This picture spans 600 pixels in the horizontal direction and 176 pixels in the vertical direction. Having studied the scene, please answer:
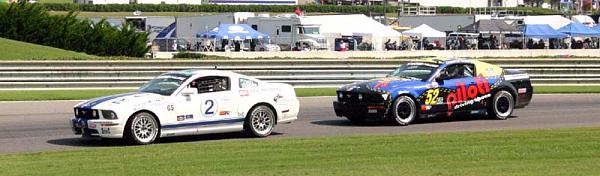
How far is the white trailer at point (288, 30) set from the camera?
186 ft

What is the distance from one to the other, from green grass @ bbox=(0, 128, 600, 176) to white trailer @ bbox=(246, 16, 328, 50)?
133ft

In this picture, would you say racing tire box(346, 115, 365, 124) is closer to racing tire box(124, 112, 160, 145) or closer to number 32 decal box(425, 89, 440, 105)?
number 32 decal box(425, 89, 440, 105)

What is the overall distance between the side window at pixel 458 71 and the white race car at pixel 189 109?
3529 millimetres

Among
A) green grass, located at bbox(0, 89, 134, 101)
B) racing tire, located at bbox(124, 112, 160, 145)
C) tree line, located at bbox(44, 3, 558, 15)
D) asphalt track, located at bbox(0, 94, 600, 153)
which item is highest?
tree line, located at bbox(44, 3, 558, 15)

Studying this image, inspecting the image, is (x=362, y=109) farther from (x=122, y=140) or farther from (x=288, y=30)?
(x=288, y=30)

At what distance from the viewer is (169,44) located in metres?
51.8

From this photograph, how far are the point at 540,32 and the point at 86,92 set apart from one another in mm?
38127

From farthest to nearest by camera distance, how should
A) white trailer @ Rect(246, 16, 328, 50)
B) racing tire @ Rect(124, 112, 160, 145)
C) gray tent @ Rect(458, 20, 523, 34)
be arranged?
gray tent @ Rect(458, 20, 523, 34)
white trailer @ Rect(246, 16, 328, 50)
racing tire @ Rect(124, 112, 160, 145)

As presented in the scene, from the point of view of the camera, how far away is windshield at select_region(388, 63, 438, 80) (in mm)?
19000

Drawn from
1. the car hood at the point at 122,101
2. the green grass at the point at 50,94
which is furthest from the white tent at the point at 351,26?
the car hood at the point at 122,101

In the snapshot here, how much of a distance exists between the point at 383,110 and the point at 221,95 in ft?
11.1

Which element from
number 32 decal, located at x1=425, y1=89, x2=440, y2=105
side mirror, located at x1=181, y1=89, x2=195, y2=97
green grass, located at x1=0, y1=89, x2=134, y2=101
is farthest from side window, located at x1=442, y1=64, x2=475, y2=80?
green grass, located at x1=0, y1=89, x2=134, y2=101

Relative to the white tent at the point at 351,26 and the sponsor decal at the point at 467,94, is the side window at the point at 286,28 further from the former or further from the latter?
the sponsor decal at the point at 467,94

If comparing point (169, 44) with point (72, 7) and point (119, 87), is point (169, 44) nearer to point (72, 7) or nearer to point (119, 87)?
point (119, 87)
